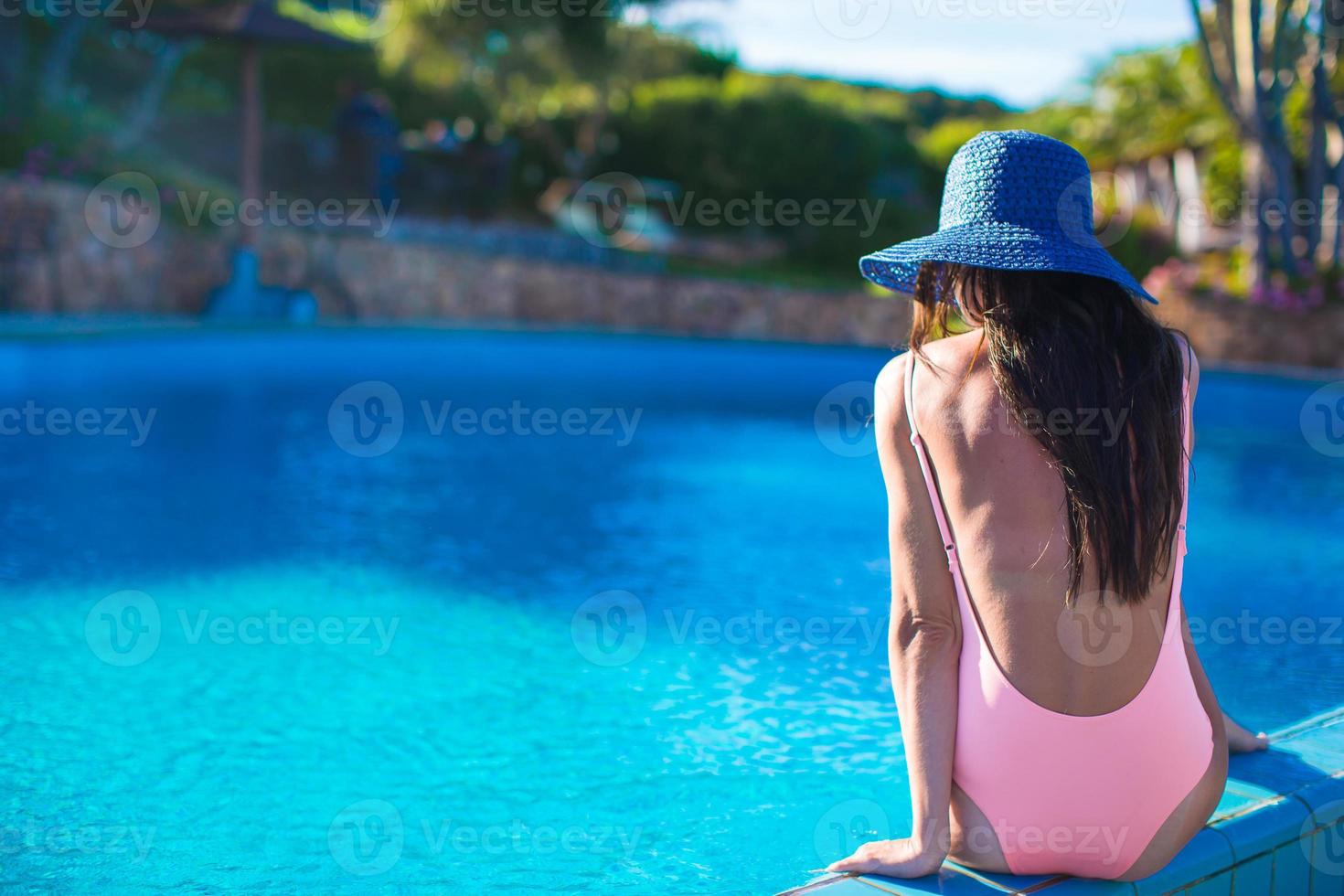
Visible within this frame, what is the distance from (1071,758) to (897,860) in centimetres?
30

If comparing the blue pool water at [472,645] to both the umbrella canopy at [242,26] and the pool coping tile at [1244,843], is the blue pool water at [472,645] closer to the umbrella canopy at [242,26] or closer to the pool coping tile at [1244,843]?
the pool coping tile at [1244,843]

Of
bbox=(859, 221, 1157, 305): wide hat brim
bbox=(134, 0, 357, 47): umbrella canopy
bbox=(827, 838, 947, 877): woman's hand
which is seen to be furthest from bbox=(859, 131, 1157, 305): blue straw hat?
bbox=(134, 0, 357, 47): umbrella canopy

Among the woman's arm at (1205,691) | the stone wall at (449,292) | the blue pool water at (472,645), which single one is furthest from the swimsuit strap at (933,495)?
the stone wall at (449,292)

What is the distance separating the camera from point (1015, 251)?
5.70ft

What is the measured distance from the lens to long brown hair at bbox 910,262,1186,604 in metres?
1.68

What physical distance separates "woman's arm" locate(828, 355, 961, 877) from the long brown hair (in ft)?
0.53

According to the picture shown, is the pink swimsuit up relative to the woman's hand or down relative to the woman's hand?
up

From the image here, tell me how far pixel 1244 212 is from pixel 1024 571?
14.5 m

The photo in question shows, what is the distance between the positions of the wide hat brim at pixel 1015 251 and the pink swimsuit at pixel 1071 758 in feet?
0.64

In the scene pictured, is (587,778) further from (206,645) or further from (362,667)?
(206,645)

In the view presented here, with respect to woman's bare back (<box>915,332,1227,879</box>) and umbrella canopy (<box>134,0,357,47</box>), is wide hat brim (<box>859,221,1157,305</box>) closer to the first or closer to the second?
woman's bare back (<box>915,332,1227,879</box>)

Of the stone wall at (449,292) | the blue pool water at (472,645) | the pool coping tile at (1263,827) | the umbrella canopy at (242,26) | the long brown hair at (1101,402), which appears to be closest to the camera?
the long brown hair at (1101,402)

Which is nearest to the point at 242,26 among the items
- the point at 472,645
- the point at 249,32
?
the point at 249,32

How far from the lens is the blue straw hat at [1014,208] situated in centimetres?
176
